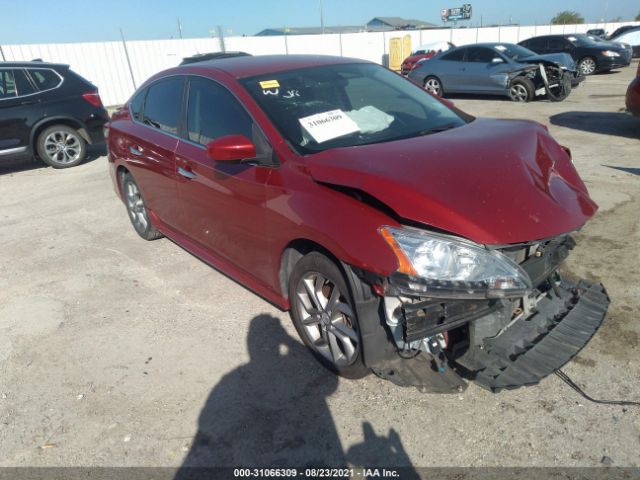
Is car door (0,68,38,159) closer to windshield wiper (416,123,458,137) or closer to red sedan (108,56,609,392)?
red sedan (108,56,609,392)

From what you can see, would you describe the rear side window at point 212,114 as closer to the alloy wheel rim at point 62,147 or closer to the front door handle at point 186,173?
the front door handle at point 186,173

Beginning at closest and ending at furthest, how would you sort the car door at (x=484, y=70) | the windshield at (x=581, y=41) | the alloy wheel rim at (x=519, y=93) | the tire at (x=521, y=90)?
the tire at (x=521, y=90), the alloy wheel rim at (x=519, y=93), the car door at (x=484, y=70), the windshield at (x=581, y=41)

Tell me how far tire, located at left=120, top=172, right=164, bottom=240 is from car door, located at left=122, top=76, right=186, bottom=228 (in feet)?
0.89

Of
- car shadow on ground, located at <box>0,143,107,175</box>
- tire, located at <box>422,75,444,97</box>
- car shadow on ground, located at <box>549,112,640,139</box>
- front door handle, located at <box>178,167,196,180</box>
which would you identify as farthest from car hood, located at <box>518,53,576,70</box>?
front door handle, located at <box>178,167,196,180</box>

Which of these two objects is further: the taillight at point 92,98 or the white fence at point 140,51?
the white fence at point 140,51

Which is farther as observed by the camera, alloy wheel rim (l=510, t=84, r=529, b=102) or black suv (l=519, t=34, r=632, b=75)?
black suv (l=519, t=34, r=632, b=75)

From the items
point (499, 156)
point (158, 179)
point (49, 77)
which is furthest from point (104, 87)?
point (499, 156)

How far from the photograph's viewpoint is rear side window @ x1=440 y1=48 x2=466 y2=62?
1373cm

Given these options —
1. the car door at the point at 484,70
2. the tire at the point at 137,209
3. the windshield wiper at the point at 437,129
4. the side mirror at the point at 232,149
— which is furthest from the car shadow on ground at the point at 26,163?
the car door at the point at 484,70

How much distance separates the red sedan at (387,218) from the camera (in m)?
2.18

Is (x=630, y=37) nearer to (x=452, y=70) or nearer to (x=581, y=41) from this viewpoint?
(x=581, y=41)

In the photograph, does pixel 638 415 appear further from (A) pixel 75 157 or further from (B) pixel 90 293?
(A) pixel 75 157

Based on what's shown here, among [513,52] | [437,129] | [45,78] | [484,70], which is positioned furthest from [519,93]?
[45,78]

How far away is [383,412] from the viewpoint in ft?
8.30
